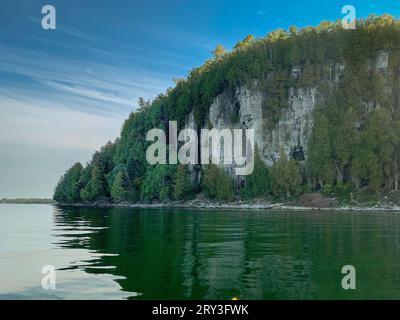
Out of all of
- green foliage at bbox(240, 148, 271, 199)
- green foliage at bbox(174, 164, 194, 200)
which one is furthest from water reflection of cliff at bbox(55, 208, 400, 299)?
green foliage at bbox(174, 164, 194, 200)

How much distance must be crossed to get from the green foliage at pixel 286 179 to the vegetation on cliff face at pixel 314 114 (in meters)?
0.22

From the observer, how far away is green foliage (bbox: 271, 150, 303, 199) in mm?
101875

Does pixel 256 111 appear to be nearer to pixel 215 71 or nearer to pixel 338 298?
pixel 215 71

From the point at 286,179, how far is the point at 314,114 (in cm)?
1893

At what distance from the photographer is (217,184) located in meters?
113

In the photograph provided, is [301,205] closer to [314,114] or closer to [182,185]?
[314,114]

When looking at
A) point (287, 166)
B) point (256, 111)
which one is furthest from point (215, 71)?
point (287, 166)

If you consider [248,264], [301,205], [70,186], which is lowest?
[301,205]
